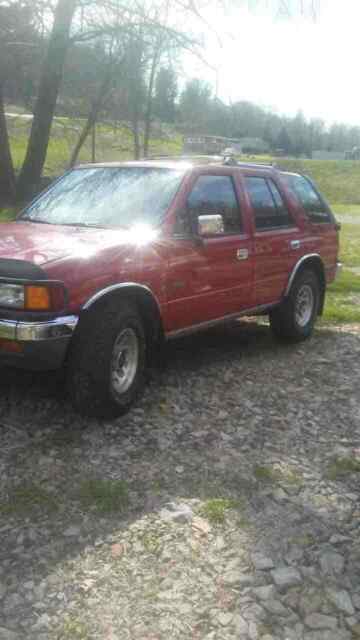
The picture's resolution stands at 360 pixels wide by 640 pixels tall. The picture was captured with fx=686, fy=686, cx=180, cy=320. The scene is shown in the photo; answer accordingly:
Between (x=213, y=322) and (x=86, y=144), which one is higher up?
(x=86, y=144)

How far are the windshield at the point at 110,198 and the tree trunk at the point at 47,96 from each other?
9044 millimetres

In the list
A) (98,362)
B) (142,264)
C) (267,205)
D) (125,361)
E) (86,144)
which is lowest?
(125,361)

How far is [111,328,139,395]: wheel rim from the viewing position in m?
Answer: 4.60

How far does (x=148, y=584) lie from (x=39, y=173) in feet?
46.5

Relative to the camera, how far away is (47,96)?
14.7 meters

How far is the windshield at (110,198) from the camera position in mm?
5219

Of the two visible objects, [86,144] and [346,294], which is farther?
[86,144]

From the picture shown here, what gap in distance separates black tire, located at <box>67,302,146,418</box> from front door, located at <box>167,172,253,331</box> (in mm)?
661

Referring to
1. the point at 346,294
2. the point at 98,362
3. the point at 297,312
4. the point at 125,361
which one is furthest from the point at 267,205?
the point at 346,294

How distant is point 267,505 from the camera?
3.67 metres

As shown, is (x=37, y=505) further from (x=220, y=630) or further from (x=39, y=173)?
(x=39, y=173)

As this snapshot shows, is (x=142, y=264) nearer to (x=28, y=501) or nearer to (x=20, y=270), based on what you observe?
(x=20, y=270)

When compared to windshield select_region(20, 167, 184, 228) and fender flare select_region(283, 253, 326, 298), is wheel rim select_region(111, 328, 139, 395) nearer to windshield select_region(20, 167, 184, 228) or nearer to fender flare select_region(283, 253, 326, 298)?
windshield select_region(20, 167, 184, 228)

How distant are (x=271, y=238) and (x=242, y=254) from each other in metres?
0.62
